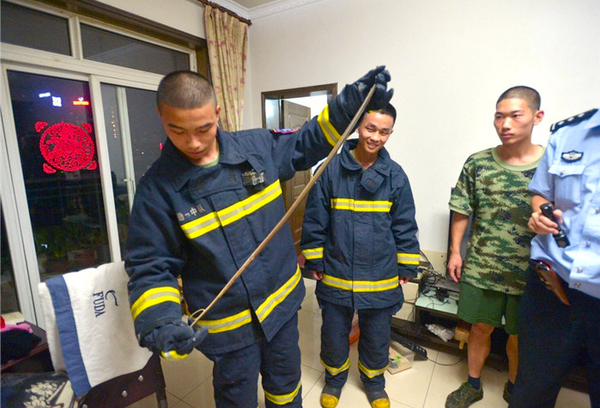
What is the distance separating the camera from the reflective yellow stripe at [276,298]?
101 centimetres

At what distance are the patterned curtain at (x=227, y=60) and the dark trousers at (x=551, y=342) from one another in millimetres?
2545

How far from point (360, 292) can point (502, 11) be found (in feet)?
7.07

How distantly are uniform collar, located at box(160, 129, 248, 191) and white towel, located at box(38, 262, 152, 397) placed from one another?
1.64 feet

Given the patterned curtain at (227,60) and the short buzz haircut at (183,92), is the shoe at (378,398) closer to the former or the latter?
the short buzz haircut at (183,92)

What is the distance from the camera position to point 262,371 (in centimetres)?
118

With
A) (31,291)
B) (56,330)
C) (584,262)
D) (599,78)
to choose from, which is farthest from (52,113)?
(599,78)

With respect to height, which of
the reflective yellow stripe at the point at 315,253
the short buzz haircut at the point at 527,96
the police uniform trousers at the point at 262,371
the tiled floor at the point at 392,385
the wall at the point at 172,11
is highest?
the wall at the point at 172,11

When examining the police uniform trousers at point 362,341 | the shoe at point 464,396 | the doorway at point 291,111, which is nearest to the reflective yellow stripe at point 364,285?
the police uniform trousers at point 362,341

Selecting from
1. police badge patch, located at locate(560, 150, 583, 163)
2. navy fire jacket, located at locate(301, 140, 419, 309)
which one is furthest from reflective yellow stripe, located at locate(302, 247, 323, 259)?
police badge patch, located at locate(560, 150, 583, 163)

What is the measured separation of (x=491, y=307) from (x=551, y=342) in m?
0.40

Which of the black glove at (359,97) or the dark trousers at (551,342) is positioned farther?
the dark trousers at (551,342)

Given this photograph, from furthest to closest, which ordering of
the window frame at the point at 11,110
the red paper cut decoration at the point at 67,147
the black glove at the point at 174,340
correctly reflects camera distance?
the red paper cut decoration at the point at 67,147, the window frame at the point at 11,110, the black glove at the point at 174,340

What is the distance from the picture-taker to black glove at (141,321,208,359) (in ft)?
2.51

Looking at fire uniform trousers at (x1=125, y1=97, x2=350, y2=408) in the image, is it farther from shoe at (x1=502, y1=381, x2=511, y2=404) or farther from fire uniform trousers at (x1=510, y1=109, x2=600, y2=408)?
shoe at (x1=502, y1=381, x2=511, y2=404)
